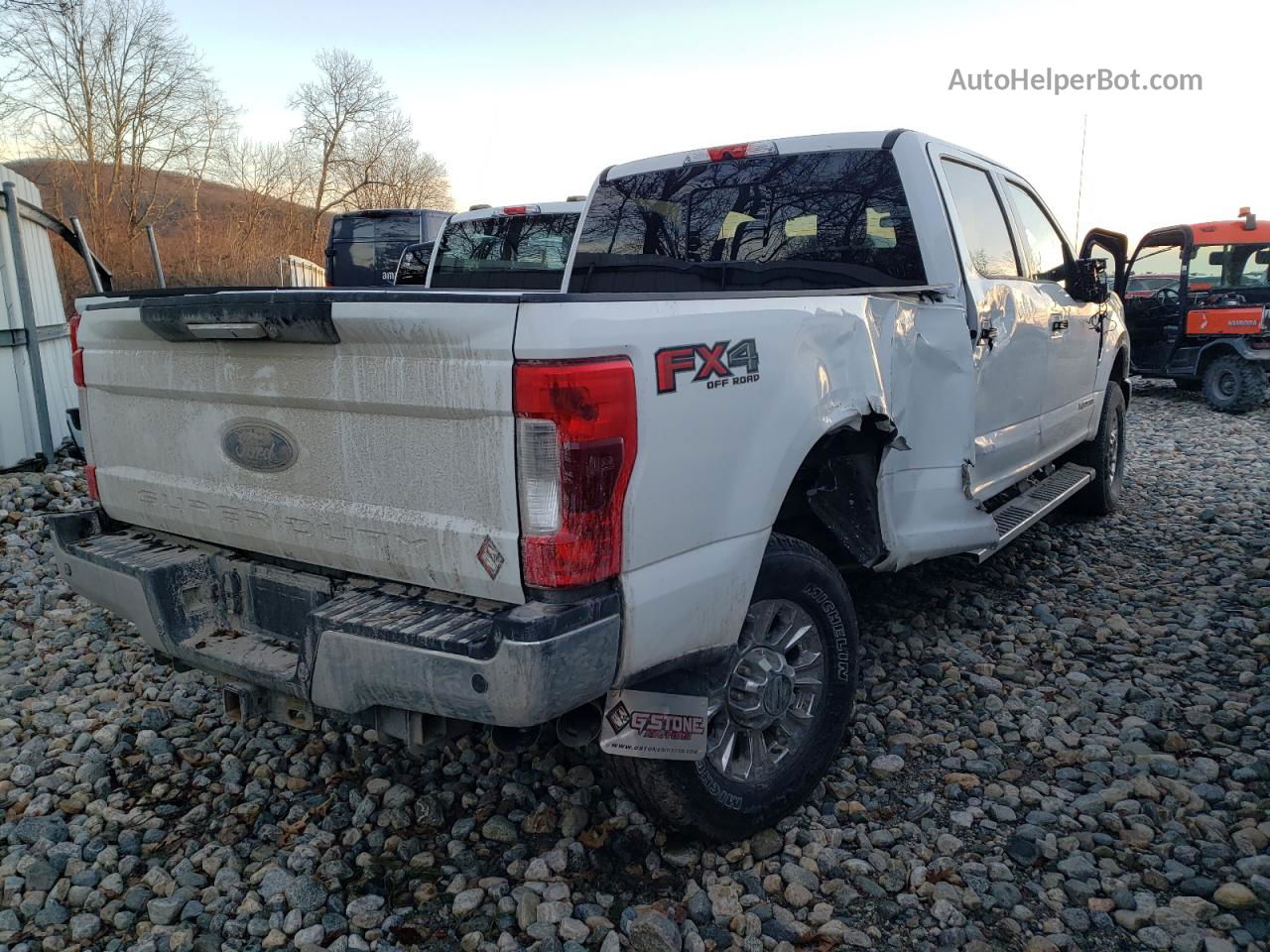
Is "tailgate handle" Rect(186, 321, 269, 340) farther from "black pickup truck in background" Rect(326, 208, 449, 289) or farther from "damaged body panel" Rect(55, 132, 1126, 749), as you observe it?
"black pickup truck in background" Rect(326, 208, 449, 289)

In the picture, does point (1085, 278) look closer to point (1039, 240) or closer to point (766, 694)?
point (1039, 240)

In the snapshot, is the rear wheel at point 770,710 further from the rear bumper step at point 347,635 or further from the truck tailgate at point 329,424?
the truck tailgate at point 329,424

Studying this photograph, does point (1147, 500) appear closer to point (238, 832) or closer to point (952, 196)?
point (952, 196)

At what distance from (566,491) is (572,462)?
0.07 metres

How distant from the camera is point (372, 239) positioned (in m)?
15.2

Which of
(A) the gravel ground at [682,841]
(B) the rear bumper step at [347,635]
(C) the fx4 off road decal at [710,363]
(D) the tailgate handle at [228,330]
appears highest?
(D) the tailgate handle at [228,330]

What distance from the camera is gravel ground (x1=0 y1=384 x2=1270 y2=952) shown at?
2.43 meters

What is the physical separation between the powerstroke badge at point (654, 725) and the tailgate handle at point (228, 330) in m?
1.29

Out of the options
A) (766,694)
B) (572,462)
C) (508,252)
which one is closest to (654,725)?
(766,694)

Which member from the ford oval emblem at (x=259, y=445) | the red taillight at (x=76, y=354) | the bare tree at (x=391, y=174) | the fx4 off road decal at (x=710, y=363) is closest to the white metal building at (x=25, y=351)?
the red taillight at (x=76, y=354)

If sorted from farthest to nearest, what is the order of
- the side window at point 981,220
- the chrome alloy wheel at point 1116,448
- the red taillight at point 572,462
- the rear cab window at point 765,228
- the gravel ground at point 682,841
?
1. the chrome alloy wheel at point 1116,448
2. the side window at point 981,220
3. the rear cab window at point 765,228
4. the gravel ground at point 682,841
5. the red taillight at point 572,462

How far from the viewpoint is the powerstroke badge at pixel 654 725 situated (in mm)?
2230

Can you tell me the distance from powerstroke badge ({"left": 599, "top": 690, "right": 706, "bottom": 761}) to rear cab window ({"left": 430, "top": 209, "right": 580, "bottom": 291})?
4639 millimetres

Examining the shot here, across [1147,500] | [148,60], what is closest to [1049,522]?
[1147,500]
